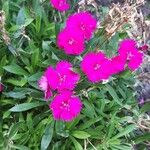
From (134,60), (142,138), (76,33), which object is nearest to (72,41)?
(76,33)

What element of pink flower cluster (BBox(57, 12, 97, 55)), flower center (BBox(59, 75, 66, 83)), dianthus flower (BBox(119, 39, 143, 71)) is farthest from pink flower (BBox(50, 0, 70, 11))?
flower center (BBox(59, 75, 66, 83))

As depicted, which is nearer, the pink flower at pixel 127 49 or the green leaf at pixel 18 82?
the pink flower at pixel 127 49

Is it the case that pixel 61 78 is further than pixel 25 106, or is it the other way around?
pixel 25 106

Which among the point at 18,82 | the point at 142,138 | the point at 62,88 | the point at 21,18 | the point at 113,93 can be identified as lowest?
the point at 142,138

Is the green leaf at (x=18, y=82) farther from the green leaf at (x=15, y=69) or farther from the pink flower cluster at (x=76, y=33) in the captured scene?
the pink flower cluster at (x=76, y=33)

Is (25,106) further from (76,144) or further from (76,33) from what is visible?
(76,33)

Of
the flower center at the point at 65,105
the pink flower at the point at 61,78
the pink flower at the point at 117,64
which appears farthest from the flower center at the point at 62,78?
the pink flower at the point at 117,64
